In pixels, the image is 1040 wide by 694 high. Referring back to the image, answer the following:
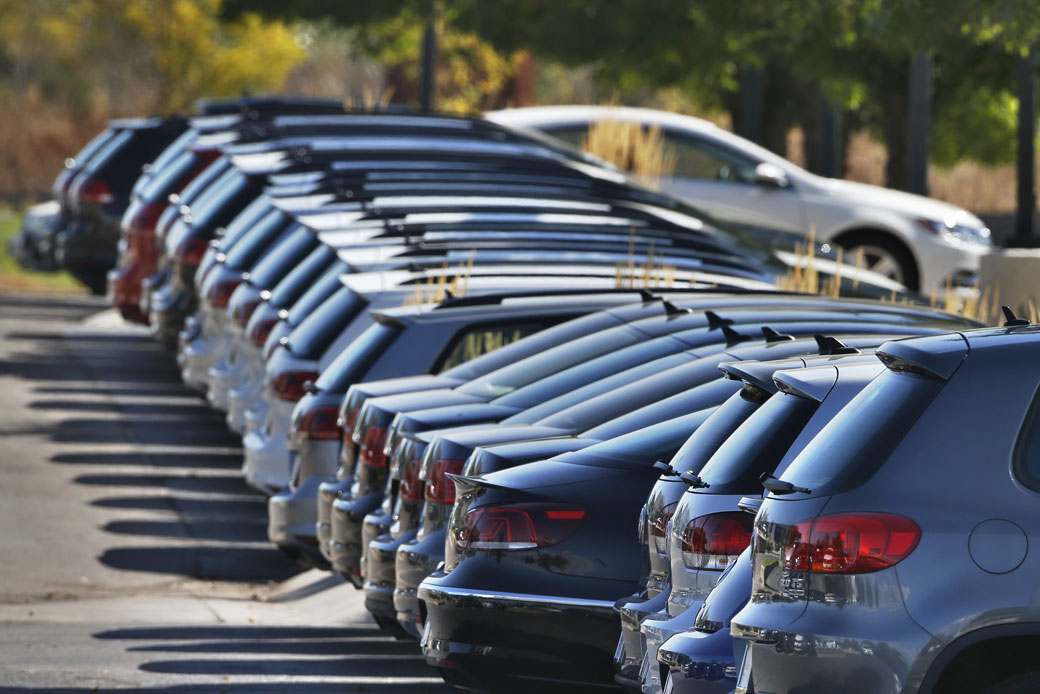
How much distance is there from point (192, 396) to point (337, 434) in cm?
956

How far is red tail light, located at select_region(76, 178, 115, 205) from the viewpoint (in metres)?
21.2

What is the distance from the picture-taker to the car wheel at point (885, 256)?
59.3 feet

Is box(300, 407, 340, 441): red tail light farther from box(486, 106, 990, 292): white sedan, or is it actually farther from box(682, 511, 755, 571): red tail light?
box(486, 106, 990, 292): white sedan

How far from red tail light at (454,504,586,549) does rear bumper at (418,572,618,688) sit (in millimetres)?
170

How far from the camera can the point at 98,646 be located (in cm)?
989

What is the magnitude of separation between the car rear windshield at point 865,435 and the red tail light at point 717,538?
2.38 ft

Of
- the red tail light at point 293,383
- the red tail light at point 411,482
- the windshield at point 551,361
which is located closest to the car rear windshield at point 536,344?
the windshield at point 551,361

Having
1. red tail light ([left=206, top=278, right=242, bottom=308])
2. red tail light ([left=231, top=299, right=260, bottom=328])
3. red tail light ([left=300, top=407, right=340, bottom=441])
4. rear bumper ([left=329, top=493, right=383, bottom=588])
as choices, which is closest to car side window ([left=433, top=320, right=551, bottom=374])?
red tail light ([left=300, top=407, right=340, bottom=441])

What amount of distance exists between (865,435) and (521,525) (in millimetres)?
2147

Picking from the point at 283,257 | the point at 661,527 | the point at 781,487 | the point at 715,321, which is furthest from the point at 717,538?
the point at 283,257

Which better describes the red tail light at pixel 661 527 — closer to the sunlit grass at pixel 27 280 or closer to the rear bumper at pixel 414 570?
the rear bumper at pixel 414 570

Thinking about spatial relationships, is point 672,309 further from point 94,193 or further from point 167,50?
point 167,50

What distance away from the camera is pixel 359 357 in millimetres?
9930

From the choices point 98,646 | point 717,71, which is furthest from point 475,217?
point 717,71
